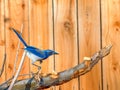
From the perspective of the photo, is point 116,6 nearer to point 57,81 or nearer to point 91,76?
point 91,76

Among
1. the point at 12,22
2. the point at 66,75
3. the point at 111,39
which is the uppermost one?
the point at 12,22

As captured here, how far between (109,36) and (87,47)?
111 millimetres

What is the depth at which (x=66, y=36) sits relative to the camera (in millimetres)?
1286

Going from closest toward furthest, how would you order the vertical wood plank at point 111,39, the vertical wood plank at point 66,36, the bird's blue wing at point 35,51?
the bird's blue wing at point 35,51 → the vertical wood plank at point 111,39 → the vertical wood plank at point 66,36

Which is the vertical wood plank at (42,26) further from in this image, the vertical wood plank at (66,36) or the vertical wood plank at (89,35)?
the vertical wood plank at (89,35)

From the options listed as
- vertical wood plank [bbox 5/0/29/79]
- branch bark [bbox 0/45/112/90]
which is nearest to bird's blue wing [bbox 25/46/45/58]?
branch bark [bbox 0/45/112/90]

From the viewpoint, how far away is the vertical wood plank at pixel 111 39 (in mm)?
1164

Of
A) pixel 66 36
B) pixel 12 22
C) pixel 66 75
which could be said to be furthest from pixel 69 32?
pixel 66 75

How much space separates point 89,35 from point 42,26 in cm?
24

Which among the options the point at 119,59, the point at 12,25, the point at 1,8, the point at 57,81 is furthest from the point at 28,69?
the point at 57,81

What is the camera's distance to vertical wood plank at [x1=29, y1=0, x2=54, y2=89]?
4.34ft

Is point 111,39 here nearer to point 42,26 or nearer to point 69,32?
point 69,32

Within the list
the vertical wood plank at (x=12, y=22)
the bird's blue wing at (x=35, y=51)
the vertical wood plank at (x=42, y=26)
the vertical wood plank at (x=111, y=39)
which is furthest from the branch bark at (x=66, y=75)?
the vertical wood plank at (x=12, y=22)

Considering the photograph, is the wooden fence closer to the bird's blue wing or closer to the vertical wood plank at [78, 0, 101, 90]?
the vertical wood plank at [78, 0, 101, 90]
